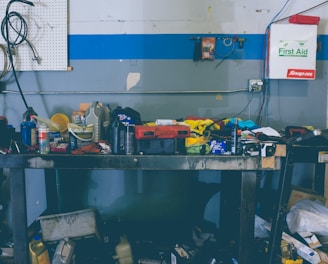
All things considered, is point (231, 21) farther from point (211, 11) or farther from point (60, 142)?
point (60, 142)

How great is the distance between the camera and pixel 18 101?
2240 mm

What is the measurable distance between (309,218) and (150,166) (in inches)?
37.0

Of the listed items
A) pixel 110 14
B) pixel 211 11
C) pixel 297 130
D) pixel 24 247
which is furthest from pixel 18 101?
pixel 297 130

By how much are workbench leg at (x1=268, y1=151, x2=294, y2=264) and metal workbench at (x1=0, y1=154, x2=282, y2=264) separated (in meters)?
0.04

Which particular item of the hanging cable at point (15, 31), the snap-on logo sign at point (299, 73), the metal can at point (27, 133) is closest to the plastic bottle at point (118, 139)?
the metal can at point (27, 133)

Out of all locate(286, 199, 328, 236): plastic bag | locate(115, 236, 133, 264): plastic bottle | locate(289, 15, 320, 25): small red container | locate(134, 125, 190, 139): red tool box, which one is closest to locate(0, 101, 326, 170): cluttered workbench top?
locate(134, 125, 190, 139): red tool box

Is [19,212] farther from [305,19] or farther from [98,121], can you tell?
[305,19]

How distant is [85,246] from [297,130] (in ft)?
4.32

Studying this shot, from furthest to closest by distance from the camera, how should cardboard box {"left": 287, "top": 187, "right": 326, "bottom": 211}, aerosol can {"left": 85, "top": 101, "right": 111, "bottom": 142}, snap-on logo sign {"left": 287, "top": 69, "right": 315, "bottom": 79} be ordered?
snap-on logo sign {"left": 287, "top": 69, "right": 315, "bottom": 79}, cardboard box {"left": 287, "top": 187, "right": 326, "bottom": 211}, aerosol can {"left": 85, "top": 101, "right": 111, "bottom": 142}

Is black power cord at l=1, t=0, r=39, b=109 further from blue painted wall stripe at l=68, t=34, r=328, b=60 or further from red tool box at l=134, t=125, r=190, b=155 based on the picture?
red tool box at l=134, t=125, r=190, b=155

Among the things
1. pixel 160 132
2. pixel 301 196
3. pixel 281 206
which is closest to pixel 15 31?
pixel 160 132

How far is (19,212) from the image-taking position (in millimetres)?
1543

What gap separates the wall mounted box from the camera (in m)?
2.05

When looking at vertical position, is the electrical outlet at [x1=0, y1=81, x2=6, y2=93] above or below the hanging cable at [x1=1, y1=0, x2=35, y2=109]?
below
